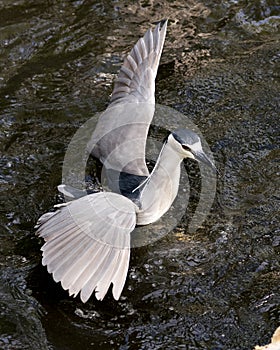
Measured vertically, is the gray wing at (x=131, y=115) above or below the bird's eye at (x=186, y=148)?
below

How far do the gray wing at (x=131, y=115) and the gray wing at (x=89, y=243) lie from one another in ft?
2.20

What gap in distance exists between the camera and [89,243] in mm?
4008

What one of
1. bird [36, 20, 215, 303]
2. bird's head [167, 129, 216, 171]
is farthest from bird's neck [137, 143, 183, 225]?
bird's head [167, 129, 216, 171]

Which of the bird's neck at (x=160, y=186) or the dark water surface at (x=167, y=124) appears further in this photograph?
the bird's neck at (x=160, y=186)

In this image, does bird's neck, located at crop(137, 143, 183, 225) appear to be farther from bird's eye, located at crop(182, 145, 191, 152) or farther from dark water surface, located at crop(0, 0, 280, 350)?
dark water surface, located at crop(0, 0, 280, 350)

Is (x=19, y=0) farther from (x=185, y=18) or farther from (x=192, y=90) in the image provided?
(x=192, y=90)

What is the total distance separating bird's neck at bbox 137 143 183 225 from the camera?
4.37 metres

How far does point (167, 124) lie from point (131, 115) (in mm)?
577

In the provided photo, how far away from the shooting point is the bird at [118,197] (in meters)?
3.90

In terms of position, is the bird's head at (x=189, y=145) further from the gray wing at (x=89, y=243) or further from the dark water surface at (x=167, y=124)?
the dark water surface at (x=167, y=124)

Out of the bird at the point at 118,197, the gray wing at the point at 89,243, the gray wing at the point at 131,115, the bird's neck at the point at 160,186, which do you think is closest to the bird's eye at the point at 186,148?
the bird at the point at 118,197

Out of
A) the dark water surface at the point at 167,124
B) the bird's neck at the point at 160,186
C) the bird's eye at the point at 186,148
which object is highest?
the bird's eye at the point at 186,148

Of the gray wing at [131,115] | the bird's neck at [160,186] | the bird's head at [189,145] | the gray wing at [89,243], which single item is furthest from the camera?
the gray wing at [131,115]

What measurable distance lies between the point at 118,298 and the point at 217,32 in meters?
3.69
